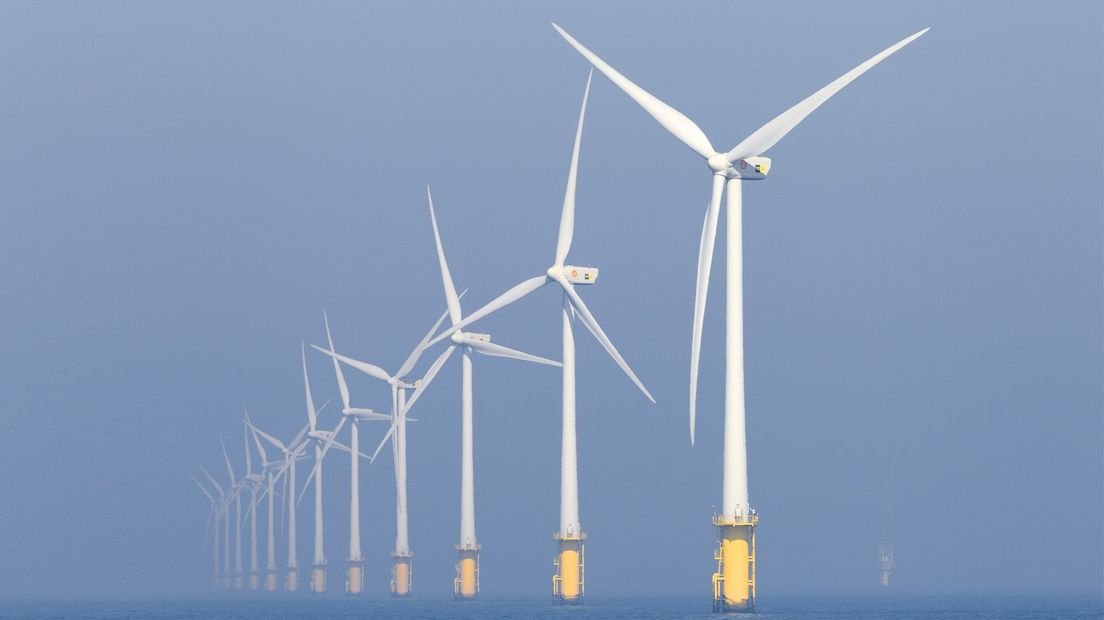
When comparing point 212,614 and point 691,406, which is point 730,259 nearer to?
point 691,406

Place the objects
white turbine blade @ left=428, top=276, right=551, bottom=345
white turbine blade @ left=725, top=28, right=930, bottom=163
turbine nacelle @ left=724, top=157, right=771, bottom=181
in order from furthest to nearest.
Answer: white turbine blade @ left=428, top=276, right=551, bottom=345, turbine nacelle @ left=724, top=157, right=771, bottom=181, white turbine blade @ left=725, top=28, right=930, bottom=163

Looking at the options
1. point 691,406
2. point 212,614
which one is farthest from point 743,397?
point 212,614

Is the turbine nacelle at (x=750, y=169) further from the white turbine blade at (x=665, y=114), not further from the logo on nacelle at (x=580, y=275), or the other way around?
the logo on nacelle at (x=580, y=275)

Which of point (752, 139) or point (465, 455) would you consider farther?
point (465, 455)

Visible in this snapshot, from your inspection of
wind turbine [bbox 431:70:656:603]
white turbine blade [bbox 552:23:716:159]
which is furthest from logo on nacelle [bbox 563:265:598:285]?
white turbine blade [bbox 552:23:716:159]

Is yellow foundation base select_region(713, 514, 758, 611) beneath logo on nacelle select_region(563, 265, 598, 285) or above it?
beneath

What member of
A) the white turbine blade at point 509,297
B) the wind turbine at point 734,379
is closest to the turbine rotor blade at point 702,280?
the wind turbine at point 734,379

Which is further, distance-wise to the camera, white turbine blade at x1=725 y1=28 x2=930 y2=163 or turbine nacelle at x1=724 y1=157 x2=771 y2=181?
turbine nacelle at x1=724 y1=157 x2=771 y2=181

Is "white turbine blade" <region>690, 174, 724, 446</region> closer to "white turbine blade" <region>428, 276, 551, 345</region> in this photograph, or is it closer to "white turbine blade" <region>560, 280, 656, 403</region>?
"white turbine blade" <region>560, 280, 656, 403</region>

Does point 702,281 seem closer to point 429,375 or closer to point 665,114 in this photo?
point 665,114
